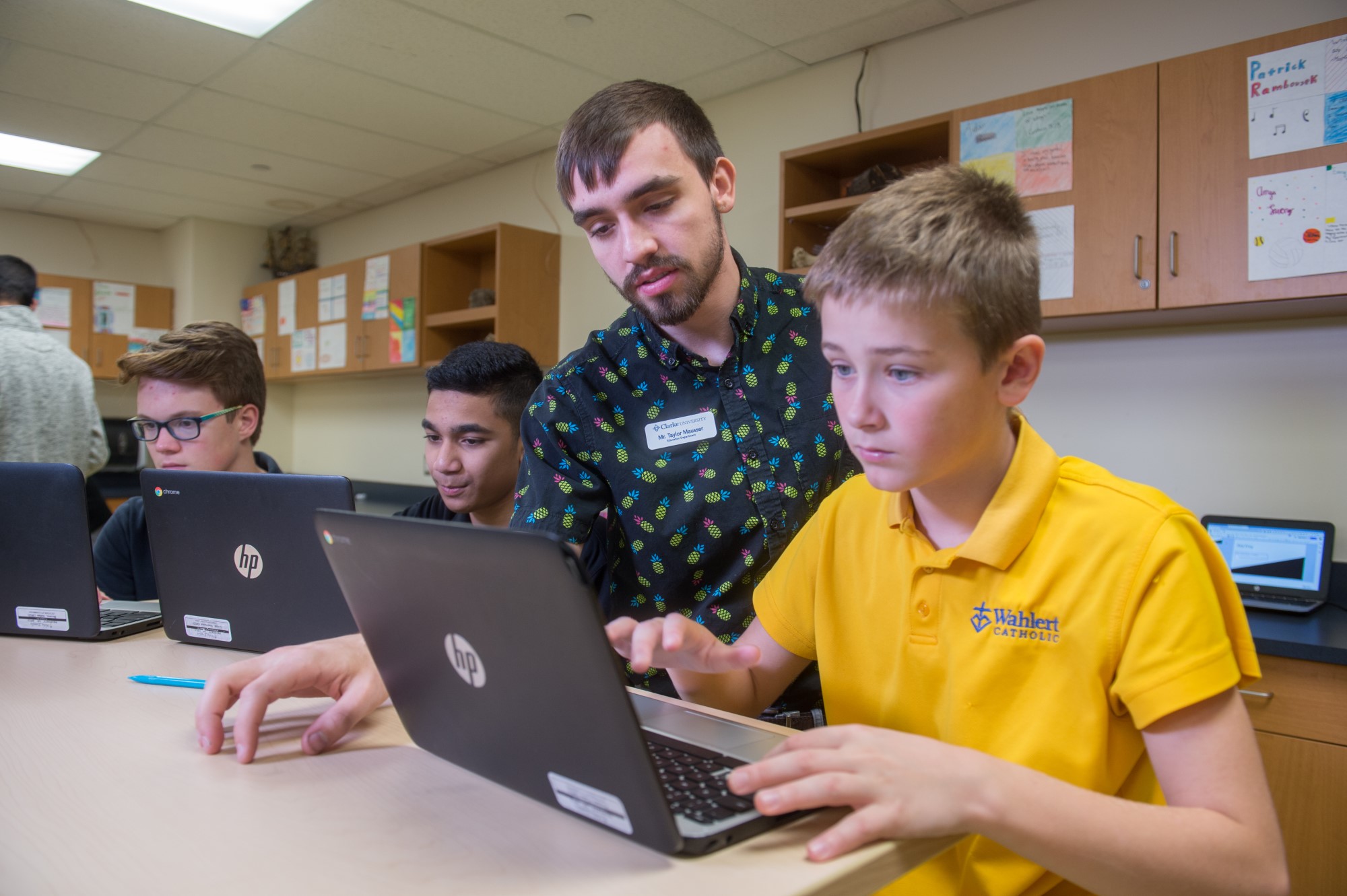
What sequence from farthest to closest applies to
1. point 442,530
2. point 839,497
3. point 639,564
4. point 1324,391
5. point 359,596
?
point 1324,391
point 639,564
point 839,497
point 359,596
point 442,530

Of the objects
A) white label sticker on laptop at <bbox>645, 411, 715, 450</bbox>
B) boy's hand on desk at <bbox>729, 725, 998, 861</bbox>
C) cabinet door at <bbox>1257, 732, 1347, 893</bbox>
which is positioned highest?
white label sticker on laptop at <bbox>645, 411, 715, 450</bbox>

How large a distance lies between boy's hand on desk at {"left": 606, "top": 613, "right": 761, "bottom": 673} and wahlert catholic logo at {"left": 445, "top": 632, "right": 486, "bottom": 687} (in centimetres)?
12

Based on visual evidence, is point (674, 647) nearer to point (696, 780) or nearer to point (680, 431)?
point (696, 780)

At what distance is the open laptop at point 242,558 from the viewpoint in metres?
1.15

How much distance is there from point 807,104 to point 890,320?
8.93ft

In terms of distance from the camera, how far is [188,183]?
492 centimetres

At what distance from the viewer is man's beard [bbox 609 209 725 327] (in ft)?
4.07

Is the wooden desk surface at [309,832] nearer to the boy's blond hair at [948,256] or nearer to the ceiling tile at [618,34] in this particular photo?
the boy's blond hair at [948,256]

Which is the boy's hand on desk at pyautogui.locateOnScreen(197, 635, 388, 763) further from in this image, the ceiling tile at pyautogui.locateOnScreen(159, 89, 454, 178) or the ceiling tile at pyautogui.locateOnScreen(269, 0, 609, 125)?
the ceiling tile at pyautogui.locateOnScreen(159, 89, 454, 178)

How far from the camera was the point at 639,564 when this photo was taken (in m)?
1.35

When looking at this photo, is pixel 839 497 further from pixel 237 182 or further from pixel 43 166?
pixel 43 166

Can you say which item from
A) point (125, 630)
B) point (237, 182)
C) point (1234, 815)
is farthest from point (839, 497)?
point (237, 182)

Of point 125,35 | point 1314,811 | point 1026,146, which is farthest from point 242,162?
point 1314,811

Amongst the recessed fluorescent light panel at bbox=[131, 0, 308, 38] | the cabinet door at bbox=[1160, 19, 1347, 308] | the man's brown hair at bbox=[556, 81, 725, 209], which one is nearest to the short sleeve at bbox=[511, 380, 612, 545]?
the man's brown hair at bbox=[556, 81, 725, 209]
